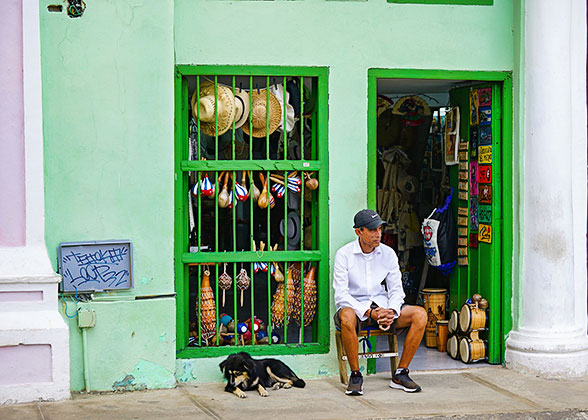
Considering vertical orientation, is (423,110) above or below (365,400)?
above

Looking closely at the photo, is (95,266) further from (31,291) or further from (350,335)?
(350,335)

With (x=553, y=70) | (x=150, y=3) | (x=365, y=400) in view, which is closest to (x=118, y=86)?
(x=150, y=3)

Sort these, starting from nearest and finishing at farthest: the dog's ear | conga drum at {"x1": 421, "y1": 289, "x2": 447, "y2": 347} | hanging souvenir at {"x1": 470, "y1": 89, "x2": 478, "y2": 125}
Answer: the dog's ear
hanging souvenir at {"x1": 470, "y1": 89, "x2": 478, "y2": 125}
conga drum at {"x1": 421, "y1": 289, "x2": 447, "y2": 347}

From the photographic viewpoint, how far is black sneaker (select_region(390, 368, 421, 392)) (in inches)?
254

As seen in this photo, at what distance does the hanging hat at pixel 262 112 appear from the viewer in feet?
22.6

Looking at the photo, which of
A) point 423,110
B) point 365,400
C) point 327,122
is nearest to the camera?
point 365,400

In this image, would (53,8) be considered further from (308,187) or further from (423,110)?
(423,110)

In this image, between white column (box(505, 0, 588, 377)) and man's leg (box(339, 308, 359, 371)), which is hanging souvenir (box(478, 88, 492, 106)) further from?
man's leg (box(339, 308, 359, 371))

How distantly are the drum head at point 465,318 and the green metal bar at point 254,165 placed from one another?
5.98ft

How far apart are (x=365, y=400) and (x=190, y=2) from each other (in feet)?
10.8

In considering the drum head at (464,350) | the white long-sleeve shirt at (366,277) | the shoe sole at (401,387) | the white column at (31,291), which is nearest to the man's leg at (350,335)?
the white long-sleeve shirt at (366,277)

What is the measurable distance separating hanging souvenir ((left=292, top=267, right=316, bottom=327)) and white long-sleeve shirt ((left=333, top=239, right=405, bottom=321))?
373mm

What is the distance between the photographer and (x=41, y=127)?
610 cm

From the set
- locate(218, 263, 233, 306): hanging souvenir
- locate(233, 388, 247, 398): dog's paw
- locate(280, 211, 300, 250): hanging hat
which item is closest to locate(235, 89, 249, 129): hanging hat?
locate(280, 211, 300, 250): hanging hat
